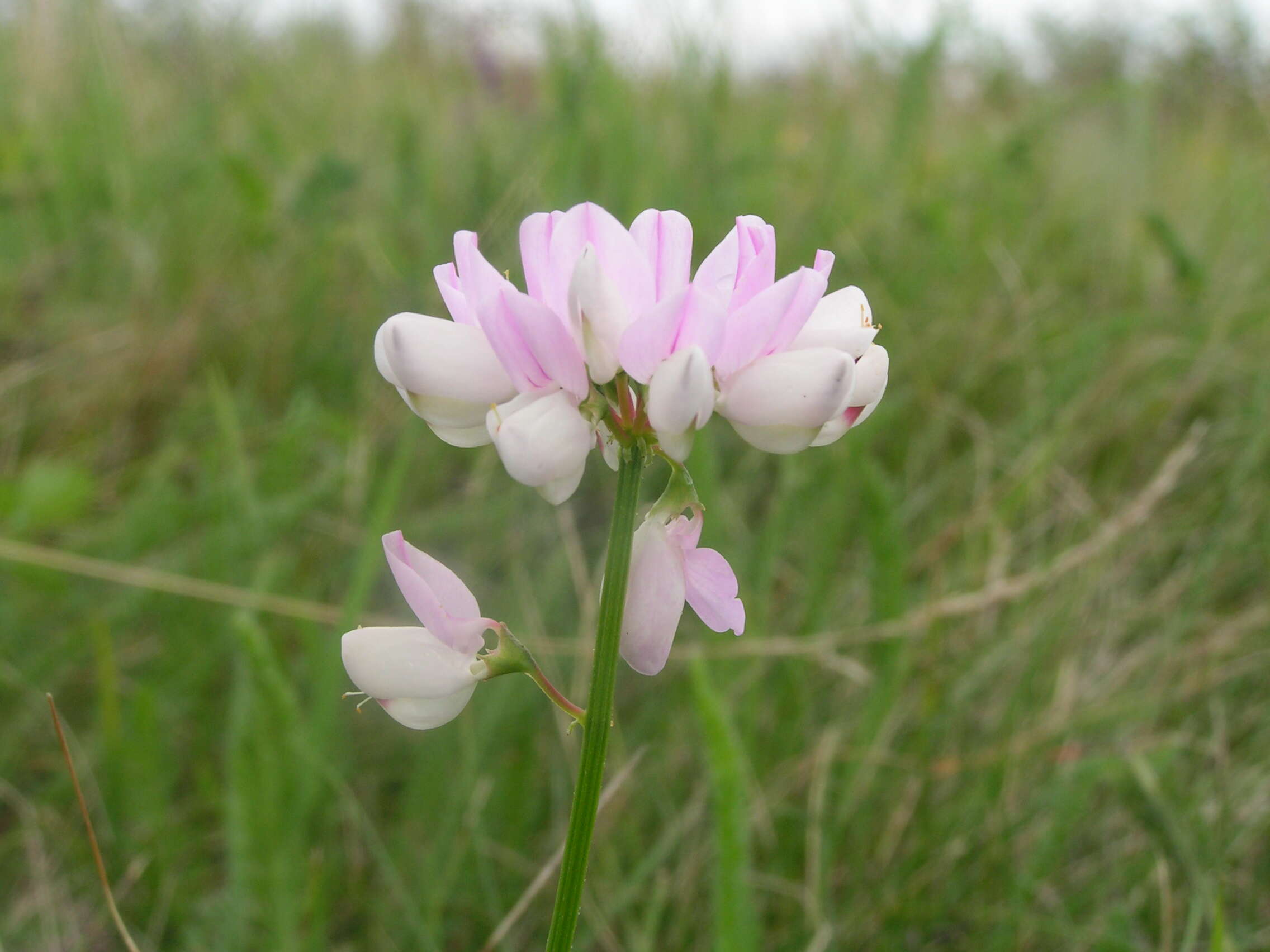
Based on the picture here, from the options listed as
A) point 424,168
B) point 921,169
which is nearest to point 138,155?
point 424,168

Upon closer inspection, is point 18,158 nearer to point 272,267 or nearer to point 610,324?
point 272,267

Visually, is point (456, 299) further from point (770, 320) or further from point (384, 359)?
point (770, 320)

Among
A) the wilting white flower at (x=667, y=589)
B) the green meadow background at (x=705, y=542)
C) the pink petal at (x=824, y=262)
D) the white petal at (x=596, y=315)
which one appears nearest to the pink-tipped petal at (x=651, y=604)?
the wilting white flower at (x=667, y=589)

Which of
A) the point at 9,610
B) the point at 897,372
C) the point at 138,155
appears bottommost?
the point at 9,610

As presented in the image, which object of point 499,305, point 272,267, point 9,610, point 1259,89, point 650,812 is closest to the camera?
point 499,305

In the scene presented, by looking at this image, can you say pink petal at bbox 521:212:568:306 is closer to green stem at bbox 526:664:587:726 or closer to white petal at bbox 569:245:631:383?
white petal at bbox 569:245:631:383

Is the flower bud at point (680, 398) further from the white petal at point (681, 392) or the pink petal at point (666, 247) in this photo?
the pink petal at point (666, 247)

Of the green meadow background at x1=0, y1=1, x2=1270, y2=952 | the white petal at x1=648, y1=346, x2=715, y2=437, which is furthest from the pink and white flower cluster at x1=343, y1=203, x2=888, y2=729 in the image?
the green meadow background at x1=0, y1=1, x2=1270, y2=952
